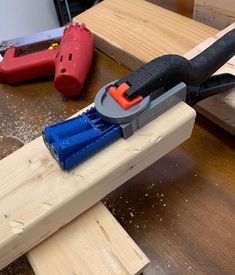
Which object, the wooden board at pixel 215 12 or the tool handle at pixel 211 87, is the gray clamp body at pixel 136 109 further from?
the wooden board at pixel 215 12

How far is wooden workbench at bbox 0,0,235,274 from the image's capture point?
45 cm

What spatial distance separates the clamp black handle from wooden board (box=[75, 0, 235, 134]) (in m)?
0.12

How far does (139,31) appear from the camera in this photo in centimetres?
73

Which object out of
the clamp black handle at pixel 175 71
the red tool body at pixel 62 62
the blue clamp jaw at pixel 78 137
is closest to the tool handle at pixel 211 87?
the clamp black handle at pixel 175 71

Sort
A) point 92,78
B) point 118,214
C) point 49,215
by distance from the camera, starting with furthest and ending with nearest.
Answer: point 92,78, point 118,214, point 49,215

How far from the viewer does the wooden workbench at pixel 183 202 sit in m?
0.45

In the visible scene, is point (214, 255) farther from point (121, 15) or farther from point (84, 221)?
point (121, 15)

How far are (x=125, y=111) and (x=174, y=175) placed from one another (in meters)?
0.19

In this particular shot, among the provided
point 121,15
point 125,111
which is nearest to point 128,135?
point 125,111

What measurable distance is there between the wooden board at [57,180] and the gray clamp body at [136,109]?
0.01m

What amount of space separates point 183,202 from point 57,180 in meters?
0.22

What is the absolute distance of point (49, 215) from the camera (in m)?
0.36

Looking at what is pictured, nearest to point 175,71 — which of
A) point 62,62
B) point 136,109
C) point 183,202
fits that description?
point 136,109

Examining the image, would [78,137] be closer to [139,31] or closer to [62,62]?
[62,62]
